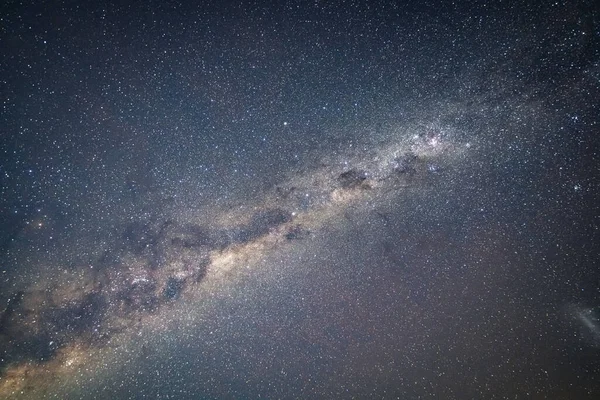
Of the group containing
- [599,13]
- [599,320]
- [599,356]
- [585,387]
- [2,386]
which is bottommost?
[585,387]

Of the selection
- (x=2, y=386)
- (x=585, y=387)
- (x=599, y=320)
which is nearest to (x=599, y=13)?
(x=599, y=320)

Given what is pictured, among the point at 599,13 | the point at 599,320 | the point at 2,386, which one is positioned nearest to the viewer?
the point at 599,13

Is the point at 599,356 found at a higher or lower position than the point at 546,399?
higher

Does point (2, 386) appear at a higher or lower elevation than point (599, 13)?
lower

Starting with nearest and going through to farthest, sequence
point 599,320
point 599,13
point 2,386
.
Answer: point 599,13 → point 2,386 → point 599,320

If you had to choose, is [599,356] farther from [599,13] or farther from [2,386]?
[2,386]

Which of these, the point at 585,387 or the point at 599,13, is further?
the point at 585,387

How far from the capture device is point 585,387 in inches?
337

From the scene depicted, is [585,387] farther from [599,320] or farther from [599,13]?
[599,13]

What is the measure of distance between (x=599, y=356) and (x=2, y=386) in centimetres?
1622

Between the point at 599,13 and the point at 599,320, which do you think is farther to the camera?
the point at 599,320

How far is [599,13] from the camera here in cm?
394

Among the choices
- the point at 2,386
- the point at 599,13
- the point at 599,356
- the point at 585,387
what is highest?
the point at 599,13

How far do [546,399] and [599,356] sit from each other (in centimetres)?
215
